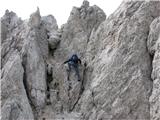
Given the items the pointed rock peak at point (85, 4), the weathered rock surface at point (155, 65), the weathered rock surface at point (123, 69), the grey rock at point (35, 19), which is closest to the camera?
the weathered rock surface at point (155, 65)

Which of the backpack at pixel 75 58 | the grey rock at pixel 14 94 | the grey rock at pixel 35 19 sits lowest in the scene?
the grey rock at pixel 14 94

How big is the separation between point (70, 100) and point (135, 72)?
6.88m

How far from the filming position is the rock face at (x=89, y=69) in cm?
3281

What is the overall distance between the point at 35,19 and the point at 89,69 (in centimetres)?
871

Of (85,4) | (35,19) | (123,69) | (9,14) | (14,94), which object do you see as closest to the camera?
(14,94)

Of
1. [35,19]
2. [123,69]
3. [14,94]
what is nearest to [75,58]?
[123,69]

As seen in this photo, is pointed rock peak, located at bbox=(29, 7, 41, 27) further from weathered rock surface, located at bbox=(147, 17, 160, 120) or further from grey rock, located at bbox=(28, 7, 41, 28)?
weathered rock surface, located at bbox=(147, 17, 160, 120)

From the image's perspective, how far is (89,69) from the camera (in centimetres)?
3762

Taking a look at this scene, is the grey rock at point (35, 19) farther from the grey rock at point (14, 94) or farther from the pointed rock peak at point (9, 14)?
the grey rock at point (14, 94)

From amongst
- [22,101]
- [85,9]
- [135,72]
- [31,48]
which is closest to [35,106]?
[22,101]

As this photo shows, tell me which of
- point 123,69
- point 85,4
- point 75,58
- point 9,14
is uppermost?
point 85,4

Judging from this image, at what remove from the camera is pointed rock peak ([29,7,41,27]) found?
40959 millimetres

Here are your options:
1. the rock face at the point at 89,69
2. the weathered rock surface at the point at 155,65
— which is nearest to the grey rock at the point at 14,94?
the rock face at the point at 89,69

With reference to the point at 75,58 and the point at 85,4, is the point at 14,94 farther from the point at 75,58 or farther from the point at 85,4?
the point at 85,4
